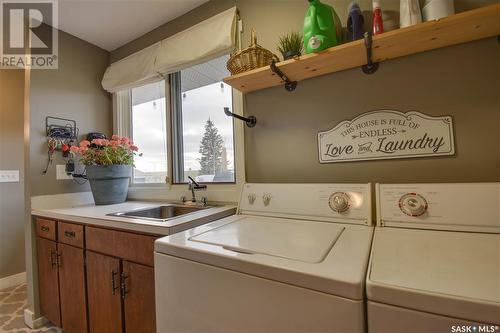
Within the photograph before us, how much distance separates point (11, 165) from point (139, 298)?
8.44 ft

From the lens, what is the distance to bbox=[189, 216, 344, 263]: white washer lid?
703mm

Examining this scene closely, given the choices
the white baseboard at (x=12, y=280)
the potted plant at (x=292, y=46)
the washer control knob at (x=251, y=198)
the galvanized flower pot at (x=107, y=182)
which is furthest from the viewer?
the white baseboard at (x=12, y=280)

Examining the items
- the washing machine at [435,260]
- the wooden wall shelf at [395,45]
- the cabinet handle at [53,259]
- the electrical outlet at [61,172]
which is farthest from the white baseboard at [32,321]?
the washing machine at [435,260]

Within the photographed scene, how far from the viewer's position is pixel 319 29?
1074mm

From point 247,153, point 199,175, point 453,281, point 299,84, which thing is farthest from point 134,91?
point 453,281

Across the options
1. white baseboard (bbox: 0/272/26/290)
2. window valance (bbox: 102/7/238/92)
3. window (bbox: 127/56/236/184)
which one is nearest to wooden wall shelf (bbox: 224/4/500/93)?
window valance (bbox: 102/7/238/92)

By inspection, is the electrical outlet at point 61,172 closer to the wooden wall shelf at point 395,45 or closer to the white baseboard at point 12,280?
the white baseboard at point 12,280

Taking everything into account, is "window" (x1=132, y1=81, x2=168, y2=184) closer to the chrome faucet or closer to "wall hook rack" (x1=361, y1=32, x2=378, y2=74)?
the chrome faucet

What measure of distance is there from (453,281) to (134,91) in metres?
2.64

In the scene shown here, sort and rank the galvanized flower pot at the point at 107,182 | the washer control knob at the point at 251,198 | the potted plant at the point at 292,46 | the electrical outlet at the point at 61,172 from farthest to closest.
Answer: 1. the electrical outlet at the point at 61,172
2. the galvanized flower pot at the point at 107,182
3. the washer control knob at the point at 251,198
4. the potted plant at the point at 292,46

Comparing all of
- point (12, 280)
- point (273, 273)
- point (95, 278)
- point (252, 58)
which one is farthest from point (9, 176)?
point (273, 273)

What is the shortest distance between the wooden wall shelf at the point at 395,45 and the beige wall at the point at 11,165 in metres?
2.77

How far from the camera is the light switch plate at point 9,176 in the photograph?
241 centimetres

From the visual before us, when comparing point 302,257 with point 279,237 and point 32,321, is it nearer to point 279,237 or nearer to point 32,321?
point 279,237
